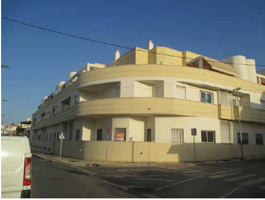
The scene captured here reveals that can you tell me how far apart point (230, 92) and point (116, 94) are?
1305 cm

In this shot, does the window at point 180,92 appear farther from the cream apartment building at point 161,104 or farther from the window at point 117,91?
the window at point 117,91

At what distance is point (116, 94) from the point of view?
21.4 m

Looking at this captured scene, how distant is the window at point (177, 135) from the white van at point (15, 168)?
16040mm

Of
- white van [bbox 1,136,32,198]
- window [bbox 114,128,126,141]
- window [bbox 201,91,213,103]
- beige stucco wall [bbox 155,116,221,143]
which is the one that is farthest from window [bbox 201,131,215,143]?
white van [bbox 1,136,32,198]

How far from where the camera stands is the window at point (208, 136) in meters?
20.5

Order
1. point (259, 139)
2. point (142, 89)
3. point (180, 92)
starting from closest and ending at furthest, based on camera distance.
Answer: point (180, 92)
point (142, 89)
point (259, 139)

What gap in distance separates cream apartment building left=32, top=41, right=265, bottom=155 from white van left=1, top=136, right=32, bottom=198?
13.0 metres

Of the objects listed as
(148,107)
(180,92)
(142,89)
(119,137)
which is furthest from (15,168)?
(180,92)

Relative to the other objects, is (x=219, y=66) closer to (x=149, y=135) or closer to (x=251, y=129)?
(x=251, y=129)

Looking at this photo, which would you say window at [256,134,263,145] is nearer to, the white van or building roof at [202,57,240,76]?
building roof at [202,57,240,76]

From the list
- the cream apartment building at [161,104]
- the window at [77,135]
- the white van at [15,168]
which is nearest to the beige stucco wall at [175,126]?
the cream apartment building at [161,104]

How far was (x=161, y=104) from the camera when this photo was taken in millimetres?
18781

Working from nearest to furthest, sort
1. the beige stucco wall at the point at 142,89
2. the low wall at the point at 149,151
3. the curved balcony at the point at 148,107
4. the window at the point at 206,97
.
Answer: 1. the low wall at the point at 149,151
2. the curved balcony at the point at 148,107
3. the beige stucco wall at the point at 142,89
4. the window at the point at 206,97

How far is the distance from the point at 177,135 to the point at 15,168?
16558 mm
